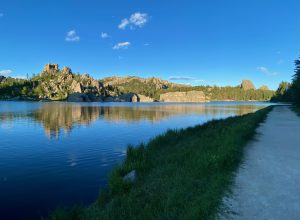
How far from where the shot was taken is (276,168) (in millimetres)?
13250

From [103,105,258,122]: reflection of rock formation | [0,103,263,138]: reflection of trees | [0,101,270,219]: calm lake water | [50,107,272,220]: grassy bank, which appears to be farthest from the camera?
[103,105,258,122]: reflection of rock formation

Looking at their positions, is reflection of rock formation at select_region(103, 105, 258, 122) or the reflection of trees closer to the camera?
the reflection of trees

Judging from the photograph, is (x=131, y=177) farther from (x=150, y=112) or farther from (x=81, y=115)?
(x=150, y=112)

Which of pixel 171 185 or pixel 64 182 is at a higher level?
pixel 171 185

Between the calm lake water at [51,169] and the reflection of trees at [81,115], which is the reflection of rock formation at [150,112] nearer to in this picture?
the reflection of trees at [81,115]

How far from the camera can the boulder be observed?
14703 mm

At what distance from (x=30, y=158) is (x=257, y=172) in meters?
19.6

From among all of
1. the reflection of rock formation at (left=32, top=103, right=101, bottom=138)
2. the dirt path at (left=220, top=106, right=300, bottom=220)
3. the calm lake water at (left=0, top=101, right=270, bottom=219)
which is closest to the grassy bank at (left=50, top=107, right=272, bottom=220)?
the dirt path at (left=220, top=106, right=300, bottom=220)

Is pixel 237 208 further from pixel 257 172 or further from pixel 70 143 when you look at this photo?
pixel 70 143

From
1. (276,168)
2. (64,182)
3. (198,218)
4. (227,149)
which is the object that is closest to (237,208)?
(198,218)

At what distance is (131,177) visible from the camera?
15172mm

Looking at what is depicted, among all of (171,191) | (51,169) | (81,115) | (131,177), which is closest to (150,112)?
(81,115)

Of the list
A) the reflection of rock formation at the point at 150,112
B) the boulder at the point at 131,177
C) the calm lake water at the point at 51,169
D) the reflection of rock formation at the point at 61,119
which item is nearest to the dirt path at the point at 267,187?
the boulder at the point at 131,177

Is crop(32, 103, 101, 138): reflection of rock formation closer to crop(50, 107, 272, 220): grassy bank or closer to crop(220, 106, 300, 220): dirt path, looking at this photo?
crop(50, 107, 272, 220): grassy bank
